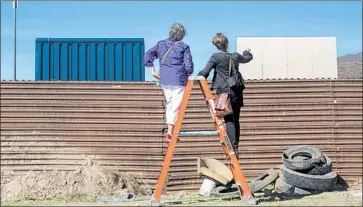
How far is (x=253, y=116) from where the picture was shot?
1081 cm

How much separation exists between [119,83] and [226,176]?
3.31 metres

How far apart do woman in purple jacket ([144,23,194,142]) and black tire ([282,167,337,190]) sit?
2.64 metres

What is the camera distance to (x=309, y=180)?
29.8 feet

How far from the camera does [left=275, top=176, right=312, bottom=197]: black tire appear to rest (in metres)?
8.73

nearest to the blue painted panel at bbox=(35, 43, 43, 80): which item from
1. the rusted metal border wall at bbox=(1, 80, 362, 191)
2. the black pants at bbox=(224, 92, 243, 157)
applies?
the rusted metal border wall at bbox=(1, 80, 362, 191)

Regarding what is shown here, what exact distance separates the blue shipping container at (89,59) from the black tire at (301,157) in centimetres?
356

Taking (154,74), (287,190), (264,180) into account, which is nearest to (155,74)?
(154,74)

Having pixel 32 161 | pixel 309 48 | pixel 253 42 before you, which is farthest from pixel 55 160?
pixel 309 48

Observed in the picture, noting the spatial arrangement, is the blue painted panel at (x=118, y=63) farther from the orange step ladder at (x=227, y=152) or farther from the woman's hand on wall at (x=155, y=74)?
the orange step ladder at (x=227, y=152)

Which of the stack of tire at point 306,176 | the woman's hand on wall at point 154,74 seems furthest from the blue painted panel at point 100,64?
the woman's hand on wall at point 154,74

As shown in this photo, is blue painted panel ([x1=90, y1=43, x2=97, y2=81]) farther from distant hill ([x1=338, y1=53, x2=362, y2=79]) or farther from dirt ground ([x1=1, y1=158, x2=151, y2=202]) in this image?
distant hill ([x1=338, y1=53, x2=362, y2=79])

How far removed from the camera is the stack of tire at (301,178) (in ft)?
29.7

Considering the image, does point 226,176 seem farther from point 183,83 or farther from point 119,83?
point 119,83

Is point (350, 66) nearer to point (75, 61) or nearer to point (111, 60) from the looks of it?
point (111, 60)
